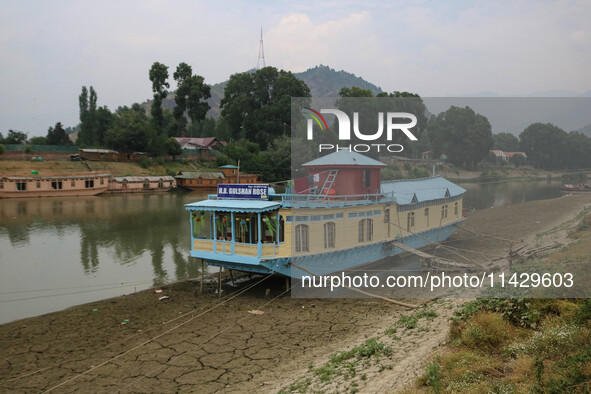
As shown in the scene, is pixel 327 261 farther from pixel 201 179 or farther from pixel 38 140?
pixel 38 140

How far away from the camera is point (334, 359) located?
8.78 metres

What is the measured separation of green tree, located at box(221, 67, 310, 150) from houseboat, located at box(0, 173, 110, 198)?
22.3 m

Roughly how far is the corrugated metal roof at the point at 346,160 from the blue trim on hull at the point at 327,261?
315 cm

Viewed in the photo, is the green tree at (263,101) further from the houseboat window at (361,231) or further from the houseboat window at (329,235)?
the houseboat window at (329,235)

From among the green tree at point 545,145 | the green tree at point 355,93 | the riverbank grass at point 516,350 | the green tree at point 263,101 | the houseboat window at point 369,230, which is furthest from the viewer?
the green tree at point 263,101

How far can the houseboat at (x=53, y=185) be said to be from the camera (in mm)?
40438

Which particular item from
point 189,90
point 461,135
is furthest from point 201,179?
point 461,135

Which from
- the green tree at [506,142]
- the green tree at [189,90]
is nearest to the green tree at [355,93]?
the green tree at [506,142]

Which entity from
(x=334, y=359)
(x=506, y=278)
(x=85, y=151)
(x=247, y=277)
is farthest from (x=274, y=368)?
(x=85, y=151)

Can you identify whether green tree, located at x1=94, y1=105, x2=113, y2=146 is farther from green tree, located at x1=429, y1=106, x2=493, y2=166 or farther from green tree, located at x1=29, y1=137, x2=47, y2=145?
green tree, located at x1=429, y1=106, x2=493, y2=166

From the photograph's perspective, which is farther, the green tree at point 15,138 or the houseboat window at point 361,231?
the green tree at point 15,138

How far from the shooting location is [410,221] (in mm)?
17375

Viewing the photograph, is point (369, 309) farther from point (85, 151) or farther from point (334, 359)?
point (85, 151)

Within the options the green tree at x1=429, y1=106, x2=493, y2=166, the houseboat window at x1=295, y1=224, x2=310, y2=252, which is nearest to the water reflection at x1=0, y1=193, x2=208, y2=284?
the houseboat window at x1=295, y1=224, x2=310, y2=252
